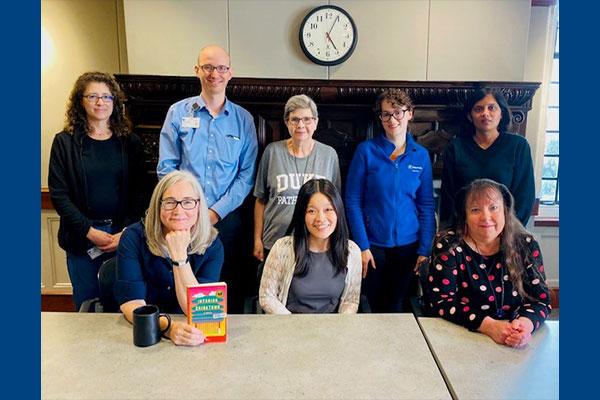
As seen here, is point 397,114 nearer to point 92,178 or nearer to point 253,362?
point 253,362

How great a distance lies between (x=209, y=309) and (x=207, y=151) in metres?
0.97

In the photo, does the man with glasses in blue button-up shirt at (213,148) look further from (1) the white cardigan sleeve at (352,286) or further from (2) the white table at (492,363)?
(2) the white table at (492,363)

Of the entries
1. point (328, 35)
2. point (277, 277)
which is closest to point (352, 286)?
point (277, 277)

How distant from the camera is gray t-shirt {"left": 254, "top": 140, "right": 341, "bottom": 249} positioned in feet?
6.08

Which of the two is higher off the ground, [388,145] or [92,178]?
[388,145]

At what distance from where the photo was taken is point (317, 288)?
153 cm

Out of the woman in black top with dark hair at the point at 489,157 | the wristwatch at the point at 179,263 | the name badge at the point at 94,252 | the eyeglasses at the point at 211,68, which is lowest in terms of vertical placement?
the name badge at the point at 94,252

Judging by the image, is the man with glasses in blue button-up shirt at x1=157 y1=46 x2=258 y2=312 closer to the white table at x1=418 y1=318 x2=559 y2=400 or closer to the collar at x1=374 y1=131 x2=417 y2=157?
the collar at x1=374 y1=131 x2=417 y2=157

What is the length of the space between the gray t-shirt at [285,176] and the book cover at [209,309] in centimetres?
77

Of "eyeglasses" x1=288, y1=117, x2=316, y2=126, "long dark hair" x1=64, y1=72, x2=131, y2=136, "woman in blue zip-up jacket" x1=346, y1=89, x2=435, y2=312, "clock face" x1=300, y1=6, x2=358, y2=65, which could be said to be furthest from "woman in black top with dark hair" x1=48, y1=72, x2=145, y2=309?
"clock face" x1=300, y1=6, x2=358, y2=65

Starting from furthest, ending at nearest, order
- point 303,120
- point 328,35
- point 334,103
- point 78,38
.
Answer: point 78,38 < point 328,35 < point 334,103 < point 303,120

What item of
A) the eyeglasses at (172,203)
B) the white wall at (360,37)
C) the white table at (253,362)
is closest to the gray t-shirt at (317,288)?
the white table at (253,362)

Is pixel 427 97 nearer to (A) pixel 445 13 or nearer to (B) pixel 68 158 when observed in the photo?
(A) pixel 445 13

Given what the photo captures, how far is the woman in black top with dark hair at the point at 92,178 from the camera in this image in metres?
1.82
